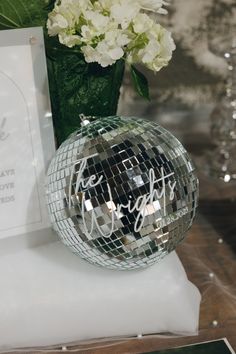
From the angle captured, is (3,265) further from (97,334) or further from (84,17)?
(84,17)

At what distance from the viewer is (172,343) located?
2.12 ft

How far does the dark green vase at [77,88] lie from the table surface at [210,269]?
0.79 ft

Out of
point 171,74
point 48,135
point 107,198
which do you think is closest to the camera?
point 107,198

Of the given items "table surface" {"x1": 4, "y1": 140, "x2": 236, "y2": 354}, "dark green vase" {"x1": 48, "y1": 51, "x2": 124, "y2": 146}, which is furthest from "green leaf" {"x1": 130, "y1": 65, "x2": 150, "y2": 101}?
"table surface" {"x1": 4, "y1": 140, "x2": 236, "y2": 354}

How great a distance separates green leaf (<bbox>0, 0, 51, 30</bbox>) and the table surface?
1.23 feet

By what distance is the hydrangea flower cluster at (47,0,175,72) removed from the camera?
0.61 m

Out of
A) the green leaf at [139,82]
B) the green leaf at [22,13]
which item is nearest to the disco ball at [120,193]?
the green leaf at [139,82]

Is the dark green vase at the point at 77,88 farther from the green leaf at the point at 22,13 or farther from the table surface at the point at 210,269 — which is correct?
the table surface at the point at 210,269

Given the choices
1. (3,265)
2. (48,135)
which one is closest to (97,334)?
(3,265)

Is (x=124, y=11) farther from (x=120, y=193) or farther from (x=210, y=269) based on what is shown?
(x=210, y=269)

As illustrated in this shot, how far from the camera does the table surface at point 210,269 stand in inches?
25.5

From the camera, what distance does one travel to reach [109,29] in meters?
0.61

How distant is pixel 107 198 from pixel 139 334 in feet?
0.57

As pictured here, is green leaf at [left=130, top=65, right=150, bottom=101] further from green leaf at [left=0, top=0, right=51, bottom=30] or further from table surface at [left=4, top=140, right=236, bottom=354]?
table surface at [left=4, top=140, right=236, bottom=354]
